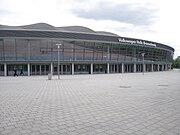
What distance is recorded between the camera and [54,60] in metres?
40.7

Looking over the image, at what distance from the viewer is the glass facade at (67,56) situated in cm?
4059

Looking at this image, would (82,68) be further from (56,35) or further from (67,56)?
(56,35)

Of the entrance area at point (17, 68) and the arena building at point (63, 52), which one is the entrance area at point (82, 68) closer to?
the arena building at point (63, 52)

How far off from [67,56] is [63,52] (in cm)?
139

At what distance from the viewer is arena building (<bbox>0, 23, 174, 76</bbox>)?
39.8 m

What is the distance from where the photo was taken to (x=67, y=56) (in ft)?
143

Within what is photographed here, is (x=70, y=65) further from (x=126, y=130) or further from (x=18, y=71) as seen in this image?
(x=126, y=130)

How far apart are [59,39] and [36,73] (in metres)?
9.63

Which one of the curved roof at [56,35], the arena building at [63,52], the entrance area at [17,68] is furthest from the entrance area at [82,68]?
the entrance area at [17,68]

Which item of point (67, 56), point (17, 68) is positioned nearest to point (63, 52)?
point (67, 56)

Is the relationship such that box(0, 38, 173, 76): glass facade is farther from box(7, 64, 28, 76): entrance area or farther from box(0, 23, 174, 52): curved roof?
box(0, 23, 174, 52): curved roof

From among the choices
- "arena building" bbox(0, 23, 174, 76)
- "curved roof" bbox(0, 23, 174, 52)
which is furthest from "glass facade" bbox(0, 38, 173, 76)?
"curved roof" bbox(0, 23, 174, 52)

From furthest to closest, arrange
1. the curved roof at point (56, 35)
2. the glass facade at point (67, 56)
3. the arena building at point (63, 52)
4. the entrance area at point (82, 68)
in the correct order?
1. the entrance area at point (82, 68)
2. the glass facade at point (67, 56)
3. the arena building at point (63, 52)
4. the curved roof at point (56, 35)

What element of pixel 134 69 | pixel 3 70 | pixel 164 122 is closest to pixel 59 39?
pixel 3 70
